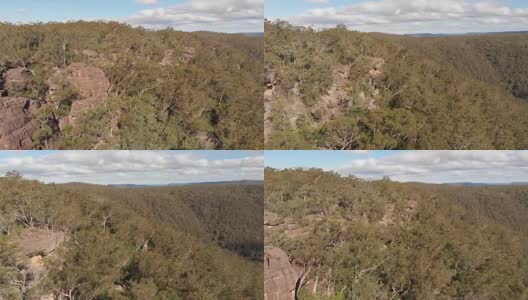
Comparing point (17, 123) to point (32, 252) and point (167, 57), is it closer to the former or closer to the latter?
point (32, 252)

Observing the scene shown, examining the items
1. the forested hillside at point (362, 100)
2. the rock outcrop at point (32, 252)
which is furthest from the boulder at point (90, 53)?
the forested hillside at point (362, 100)

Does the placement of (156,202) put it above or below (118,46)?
below

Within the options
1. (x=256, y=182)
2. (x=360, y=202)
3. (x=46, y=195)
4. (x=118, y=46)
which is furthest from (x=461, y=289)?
(x=118, y=46)

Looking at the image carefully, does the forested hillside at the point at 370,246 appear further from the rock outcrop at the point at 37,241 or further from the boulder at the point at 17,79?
the boulder at the point at 17,79

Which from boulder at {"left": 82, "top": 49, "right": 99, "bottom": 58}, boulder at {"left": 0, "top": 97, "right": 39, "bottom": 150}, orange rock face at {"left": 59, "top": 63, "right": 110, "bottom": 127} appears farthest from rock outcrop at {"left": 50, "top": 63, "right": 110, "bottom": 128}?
boulder at {"left": 82, "top": 49, "right": 99, "bottom": 58}

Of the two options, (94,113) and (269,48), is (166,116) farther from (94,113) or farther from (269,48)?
(269,48)
